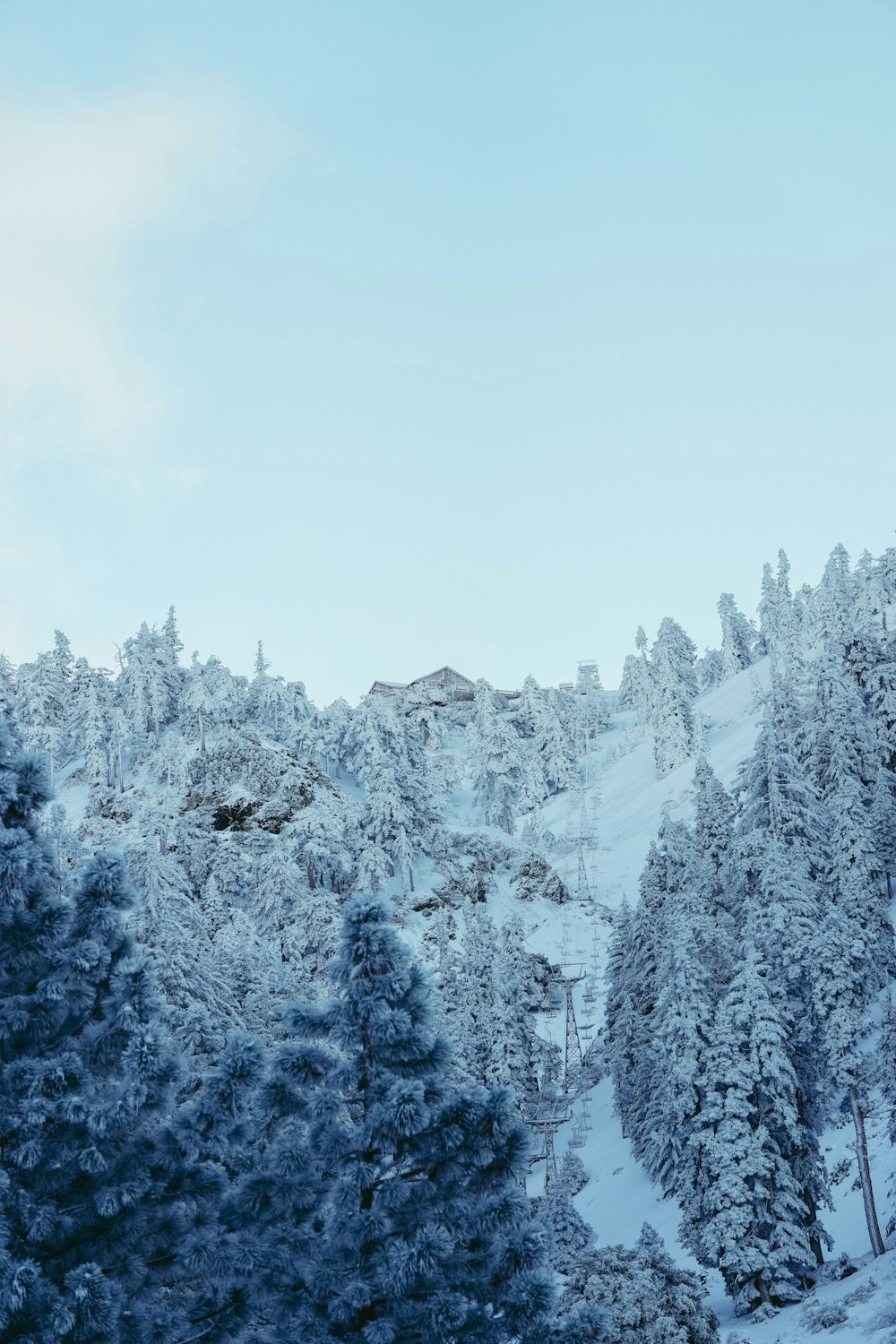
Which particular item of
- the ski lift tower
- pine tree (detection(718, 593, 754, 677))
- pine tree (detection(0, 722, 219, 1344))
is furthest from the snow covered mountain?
pine tree (detection(718, 593, 754, 677))

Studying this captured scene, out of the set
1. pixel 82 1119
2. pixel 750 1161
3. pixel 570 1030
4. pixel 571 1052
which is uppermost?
pixel 82 1119

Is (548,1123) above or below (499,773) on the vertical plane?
below

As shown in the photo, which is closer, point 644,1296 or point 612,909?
point 644,1296

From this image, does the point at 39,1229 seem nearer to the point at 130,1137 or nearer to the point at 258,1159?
the point at 130,1137

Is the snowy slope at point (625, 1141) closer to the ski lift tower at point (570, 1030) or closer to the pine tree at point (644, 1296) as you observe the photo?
the ski lift tower at point (570, 1030)

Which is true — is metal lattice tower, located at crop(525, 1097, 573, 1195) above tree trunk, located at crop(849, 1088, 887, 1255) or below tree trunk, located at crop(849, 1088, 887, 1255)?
below

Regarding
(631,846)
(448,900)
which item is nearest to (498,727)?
(631,846)

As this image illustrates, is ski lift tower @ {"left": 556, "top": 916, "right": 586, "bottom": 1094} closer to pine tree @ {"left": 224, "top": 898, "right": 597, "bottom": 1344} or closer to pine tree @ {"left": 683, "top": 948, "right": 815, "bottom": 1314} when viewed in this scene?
pine tree @ {"left": 683, "top": 948, "right": 815, "bottom": 1314}

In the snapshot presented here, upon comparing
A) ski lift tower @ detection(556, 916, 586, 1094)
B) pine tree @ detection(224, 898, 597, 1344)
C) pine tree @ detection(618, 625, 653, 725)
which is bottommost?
ski lift tower @ detection(556, 916, 586, 1094)

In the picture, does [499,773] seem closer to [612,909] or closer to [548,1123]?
[612,909]

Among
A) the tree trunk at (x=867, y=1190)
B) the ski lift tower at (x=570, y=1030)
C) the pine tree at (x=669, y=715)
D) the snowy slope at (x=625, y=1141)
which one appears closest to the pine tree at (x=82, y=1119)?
the snowy slope at (x=625, y=1141)

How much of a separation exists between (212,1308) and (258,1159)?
1.53m

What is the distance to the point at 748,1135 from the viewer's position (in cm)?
2328

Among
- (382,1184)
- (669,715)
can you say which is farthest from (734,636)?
(382,1184)
